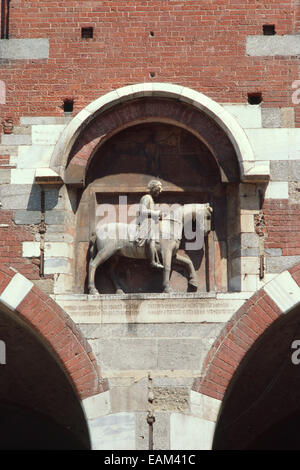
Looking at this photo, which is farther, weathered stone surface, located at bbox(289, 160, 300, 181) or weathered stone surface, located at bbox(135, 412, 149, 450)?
weathered stone surface, located at bbox(289, 160, 300, 181)

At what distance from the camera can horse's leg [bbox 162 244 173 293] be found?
11188 millimetres

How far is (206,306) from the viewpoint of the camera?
11.0 meters

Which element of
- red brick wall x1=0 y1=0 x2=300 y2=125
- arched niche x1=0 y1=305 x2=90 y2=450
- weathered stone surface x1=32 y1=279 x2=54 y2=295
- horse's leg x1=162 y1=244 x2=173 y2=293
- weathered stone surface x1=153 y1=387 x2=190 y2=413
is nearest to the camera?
weathered stone surface x1=153 y1=387 x2=190 y2=413

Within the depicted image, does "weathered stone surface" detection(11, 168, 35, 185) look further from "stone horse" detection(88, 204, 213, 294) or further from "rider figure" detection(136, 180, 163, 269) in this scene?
"rider figure" detection(136, 180, 163, 269)

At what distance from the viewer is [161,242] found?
37.1ft

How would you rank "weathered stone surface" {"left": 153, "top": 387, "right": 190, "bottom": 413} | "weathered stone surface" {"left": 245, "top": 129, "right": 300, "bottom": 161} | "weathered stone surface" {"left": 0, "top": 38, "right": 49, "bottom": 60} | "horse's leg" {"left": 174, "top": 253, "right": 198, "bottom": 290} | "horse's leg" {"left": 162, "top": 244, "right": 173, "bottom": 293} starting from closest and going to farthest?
"weathered stone surface" {"left": 153, "top": 387, "right": 190, "bottom": 413} < "horse's leg" {"left": 162, "top": 244, "right": 173, "bottom": 293} < "horse's leg" {"left": 174, "top": 253, "right": 198, "bottom": 290} < "weathered stone surface" {"left": 245, "top": 129, "right": 300, "bottom": 161} < "weathered stone surface" {"left": 0, "top": 38, "right": 49, "bottom": 60}

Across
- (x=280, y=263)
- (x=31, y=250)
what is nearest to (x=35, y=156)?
(x=31, y=250)

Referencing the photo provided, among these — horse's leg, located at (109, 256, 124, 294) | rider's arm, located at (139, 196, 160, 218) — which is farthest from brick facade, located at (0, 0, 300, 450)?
rider's arm, located at (139, 196, 160, 218)

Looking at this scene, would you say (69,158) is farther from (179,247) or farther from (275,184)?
(275,184)

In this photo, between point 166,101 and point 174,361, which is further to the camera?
point 166,101

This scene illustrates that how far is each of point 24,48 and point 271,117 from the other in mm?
2874

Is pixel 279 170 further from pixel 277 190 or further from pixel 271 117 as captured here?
pixel 271 117

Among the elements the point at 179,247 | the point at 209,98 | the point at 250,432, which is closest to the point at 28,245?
the point at 179,247

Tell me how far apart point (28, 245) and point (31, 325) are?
884mm
